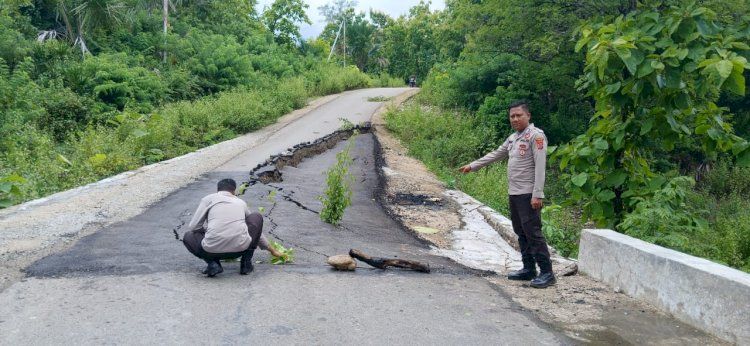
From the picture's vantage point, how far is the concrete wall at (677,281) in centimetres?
434

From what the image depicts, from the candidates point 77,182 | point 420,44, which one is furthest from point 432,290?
point 420,44

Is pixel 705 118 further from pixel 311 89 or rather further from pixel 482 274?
pixel 311 89

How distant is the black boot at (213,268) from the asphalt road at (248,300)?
0.24 ft

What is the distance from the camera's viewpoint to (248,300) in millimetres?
5203

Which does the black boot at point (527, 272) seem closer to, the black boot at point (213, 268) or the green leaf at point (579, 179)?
the green leaf at point (579, 179)

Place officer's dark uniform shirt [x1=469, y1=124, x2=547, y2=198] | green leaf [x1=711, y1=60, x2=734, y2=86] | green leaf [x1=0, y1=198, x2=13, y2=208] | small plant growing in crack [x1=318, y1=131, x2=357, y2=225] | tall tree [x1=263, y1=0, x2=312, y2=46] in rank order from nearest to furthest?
green leaf [x1=711, y1=60, x2=734, y2=86] → officer's dark uniform shirt [x1=469, y1=124, x2=547, y2=198] → small plant growing in crack [x1=318, y1=131, x2=357, y2=225] → green leaf [x1=0, y1=198, x2=13, y2=208] → tall tree [x1=263, y1=0, x2=312, y2=46]

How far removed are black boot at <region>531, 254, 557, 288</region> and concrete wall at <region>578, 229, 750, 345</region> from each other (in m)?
0.55

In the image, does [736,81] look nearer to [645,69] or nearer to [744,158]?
[645,69]

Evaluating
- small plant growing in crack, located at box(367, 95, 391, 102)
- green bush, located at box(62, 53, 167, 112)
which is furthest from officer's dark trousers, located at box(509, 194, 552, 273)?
small plant growing in crack, located at box(367, 95, 391, 102)

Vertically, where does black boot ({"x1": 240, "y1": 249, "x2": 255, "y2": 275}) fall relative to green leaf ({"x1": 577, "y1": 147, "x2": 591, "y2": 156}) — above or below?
below

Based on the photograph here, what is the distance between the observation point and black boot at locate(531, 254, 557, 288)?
6.07 m

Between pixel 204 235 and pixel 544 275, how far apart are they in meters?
3.42

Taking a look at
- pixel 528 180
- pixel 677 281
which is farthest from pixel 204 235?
pixel 677 281

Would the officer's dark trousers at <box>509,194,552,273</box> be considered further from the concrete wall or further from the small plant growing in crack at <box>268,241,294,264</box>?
the small plant growing in crack at <box>268,241,294,264</box>
